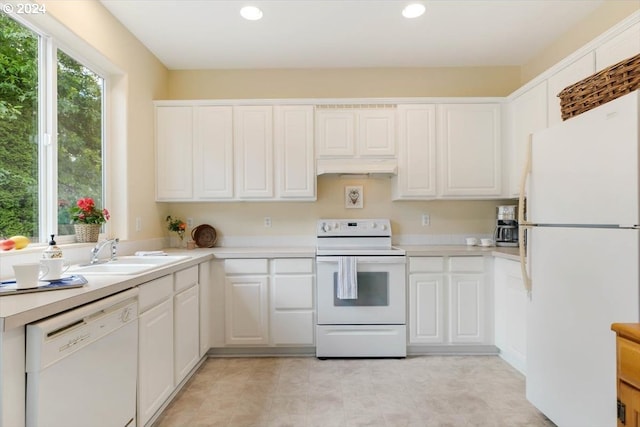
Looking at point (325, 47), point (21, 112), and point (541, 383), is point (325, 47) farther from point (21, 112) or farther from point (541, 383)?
point (541, 383)

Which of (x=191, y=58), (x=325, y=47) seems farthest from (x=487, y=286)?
(x=191, y=58)

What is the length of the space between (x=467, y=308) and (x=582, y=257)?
1494 mm

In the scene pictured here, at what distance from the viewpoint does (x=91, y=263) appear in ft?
7.51

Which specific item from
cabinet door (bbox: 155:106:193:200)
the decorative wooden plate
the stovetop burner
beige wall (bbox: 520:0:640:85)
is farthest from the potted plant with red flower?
beige wall (bbox: 520:0:640:85)

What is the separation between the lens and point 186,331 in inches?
99.3

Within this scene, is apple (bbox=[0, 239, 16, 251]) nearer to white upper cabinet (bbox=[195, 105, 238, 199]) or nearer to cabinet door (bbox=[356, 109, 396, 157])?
white upper cabinet (bbox=[195, 105, 238, 199])

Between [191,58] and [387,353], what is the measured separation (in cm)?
323

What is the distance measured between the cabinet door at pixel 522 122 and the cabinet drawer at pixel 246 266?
7.36 feet

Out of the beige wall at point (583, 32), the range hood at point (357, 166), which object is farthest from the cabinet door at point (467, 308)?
the beige wall at point (583, 32)

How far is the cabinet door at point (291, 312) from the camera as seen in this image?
305 cm

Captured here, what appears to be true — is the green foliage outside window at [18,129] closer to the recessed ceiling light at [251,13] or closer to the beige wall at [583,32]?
the recessed ceiling light at [251,13]

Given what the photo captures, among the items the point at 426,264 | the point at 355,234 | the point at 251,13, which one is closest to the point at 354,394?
the point at 426,264

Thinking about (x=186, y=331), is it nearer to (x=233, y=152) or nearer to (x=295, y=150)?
(x=233, y=152)

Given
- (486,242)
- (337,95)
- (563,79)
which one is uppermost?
(337,95)
